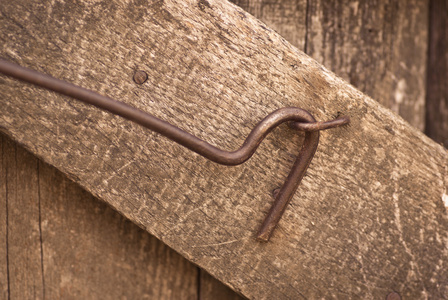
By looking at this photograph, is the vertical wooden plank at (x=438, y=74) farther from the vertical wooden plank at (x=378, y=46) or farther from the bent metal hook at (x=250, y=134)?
the bent metal hook at (x=250, y=134)

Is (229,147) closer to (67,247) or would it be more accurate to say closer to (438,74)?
(67,247)

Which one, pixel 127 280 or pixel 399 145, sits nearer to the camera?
pixel 399 145

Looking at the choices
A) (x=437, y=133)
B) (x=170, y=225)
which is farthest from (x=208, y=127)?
(x=437, y=133)

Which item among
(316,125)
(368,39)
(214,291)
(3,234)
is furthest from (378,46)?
(3,234)

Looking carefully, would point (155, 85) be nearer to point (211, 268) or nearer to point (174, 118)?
point (174, 118)

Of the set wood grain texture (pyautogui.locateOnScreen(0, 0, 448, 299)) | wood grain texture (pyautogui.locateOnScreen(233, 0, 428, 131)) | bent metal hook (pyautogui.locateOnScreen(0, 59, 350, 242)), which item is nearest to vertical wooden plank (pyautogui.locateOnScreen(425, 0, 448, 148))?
wood grain texture (pyautogui.locateOnScreen(233, 0, 428, 131))

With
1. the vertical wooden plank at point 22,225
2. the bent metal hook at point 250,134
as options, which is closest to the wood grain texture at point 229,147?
the bent metal hook at point 250,134

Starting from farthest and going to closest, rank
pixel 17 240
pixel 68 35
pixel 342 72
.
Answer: pixel 342 72 → pixel 17 240 → pixel 68 35
